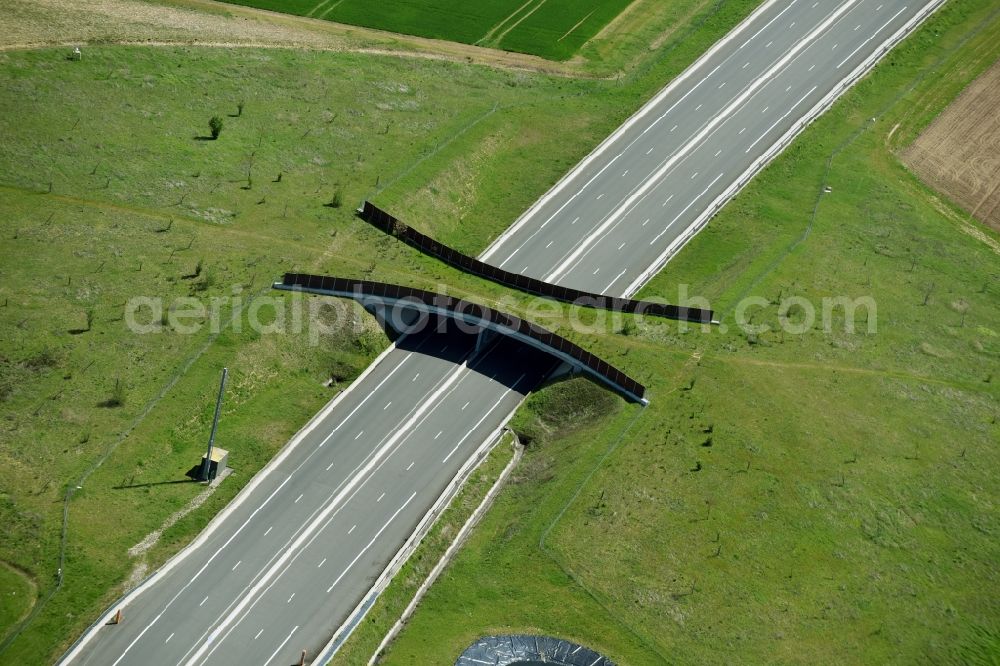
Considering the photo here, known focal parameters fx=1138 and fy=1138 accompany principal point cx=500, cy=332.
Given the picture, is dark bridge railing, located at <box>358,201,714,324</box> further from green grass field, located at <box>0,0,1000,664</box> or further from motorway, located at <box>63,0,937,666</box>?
motorway, located at <box>63,0,937,666</box>

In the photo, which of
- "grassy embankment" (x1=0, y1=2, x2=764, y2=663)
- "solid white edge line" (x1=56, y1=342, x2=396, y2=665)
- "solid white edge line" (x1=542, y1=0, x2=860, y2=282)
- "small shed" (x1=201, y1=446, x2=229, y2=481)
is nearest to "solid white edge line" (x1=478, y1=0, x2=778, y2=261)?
"grassy embankment" (x1=0, y1=2, x2=764, y2=663)

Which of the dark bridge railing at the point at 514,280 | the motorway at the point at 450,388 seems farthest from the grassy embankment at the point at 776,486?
the motorway at the point at 450,388

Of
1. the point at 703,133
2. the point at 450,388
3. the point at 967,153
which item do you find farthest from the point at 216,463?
the point at 967,153

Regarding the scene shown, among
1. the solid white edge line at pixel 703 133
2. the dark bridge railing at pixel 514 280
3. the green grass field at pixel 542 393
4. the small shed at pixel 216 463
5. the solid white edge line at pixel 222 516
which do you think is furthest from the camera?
the solid white edge line at pixel 703 133

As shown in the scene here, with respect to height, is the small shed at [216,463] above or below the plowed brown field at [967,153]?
below

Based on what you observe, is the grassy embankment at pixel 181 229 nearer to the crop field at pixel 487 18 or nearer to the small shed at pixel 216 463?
the small shed at pixel 216 463

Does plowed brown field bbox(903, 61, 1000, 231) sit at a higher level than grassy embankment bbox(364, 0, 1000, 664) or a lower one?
higher

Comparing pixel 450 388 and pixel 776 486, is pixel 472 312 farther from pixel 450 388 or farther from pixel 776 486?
pixel 776 486
